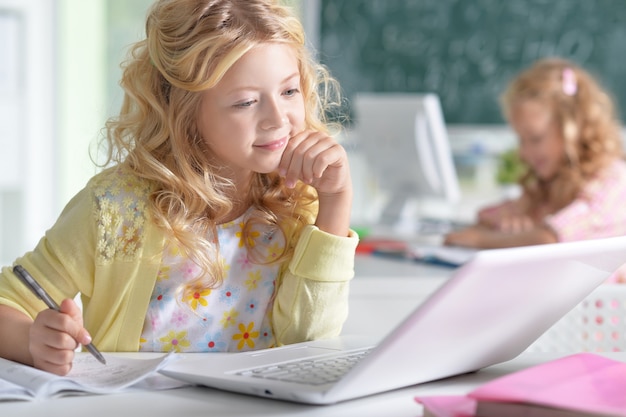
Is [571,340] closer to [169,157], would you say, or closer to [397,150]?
[169,157]

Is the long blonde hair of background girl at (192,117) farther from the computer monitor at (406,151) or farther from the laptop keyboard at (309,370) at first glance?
the computer monitor at (406,151)

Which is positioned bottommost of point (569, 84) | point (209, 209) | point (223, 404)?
point (223, 404)

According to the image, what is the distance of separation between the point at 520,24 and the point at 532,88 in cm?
159

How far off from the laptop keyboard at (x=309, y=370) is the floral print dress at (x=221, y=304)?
1.02 ft

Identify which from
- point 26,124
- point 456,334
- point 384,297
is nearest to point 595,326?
point 384,297

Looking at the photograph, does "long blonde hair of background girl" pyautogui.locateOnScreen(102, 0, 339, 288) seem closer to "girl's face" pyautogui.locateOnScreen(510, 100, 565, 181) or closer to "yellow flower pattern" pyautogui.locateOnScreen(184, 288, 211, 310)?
"yellow flower pattern" pyautogui.locateOnScreen(184, 288, 211, 310)

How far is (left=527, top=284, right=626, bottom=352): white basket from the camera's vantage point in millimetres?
1597

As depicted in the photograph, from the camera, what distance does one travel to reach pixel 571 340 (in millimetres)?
1693

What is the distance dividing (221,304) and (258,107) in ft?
0.93

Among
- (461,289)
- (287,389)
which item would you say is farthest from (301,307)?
(461,289)

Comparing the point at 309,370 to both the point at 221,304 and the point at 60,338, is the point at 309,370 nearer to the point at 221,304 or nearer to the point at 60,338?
the point at 60,338

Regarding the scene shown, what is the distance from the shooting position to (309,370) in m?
0.91

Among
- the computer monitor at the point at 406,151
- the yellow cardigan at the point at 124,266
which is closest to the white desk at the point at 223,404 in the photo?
the yellow cardigan at the point at 124,266

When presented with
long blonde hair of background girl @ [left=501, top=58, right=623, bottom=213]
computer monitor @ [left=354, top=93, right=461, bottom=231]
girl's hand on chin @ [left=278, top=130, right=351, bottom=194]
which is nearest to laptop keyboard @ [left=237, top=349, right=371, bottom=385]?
girl's hand on chin @ [left=278, top=130, right=351, bottom=194]
